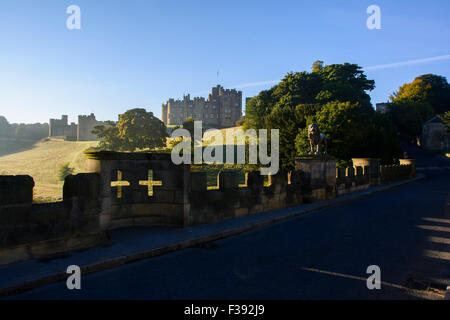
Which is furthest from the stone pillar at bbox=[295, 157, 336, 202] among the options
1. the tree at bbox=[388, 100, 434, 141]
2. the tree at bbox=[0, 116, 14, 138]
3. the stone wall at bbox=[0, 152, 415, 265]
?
the tree at bbox=[0, 116, 14, 138]

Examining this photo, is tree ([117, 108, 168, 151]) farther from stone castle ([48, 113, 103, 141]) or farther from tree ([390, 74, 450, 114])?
tree ([390, 74, 450, 114])

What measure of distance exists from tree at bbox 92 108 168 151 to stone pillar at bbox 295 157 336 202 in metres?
38.9

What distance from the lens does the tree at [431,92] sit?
268ft

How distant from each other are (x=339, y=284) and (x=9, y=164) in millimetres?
66759

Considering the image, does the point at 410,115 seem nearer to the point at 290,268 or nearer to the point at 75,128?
the point at 290,268

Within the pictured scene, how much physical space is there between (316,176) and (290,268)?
841 centimetres

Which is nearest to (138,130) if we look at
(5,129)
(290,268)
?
(290,268)

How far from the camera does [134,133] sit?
48969 mm

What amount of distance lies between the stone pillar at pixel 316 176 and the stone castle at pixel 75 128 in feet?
264

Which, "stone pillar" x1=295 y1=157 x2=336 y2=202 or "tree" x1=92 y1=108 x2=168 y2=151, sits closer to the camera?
"stone pillar" x1=295 y1=157 x2=336 y2=202

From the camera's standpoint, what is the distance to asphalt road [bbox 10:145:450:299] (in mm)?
4305
